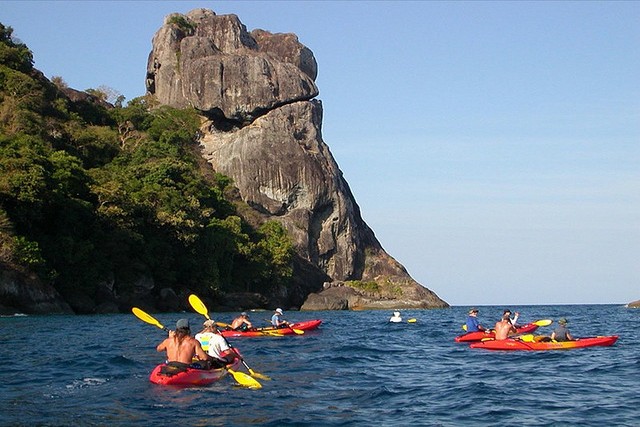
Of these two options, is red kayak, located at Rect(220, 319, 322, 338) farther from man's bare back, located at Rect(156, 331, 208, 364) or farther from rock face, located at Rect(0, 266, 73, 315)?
rock face, located at Rect(0, 266, 73, 315)

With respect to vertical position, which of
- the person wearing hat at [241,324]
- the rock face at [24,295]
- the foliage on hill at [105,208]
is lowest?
the person wearing hat at [241,324]

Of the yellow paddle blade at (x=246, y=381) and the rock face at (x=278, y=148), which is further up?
the rock face at (x=278, y=148)

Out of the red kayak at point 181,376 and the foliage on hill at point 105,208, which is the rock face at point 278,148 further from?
the red kayak at point 181,376

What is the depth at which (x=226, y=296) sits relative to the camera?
6500 cm

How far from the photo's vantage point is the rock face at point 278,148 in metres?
88.4

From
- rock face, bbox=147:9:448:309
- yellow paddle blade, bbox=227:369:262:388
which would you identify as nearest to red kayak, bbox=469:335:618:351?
yellow paddle blade, bbox=227:369:262:388

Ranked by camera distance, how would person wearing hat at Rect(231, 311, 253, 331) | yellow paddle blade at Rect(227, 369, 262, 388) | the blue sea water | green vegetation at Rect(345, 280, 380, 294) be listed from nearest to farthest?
the blue sea water → yellow paddle blade at Rect(227, 369, 262, 388) → person wearing hat at Rect(231, 311, 253, 331) → green vegetation at Rect(345, 280, 380, 294)

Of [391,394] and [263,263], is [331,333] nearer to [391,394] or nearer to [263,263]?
[391,394]

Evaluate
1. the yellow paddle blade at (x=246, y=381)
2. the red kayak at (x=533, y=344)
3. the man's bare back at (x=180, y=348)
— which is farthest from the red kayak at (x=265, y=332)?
the man's bare back at (x=180, y=348)

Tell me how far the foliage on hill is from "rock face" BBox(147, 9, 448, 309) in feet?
21.4

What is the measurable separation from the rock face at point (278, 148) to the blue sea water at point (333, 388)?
58.1 metres

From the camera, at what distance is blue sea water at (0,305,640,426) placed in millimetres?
13086

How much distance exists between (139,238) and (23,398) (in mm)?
40727

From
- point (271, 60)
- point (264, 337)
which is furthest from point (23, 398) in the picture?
point (271, 60)
